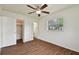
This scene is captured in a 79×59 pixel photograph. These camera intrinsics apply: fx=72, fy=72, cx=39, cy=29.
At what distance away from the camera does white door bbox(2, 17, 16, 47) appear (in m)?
3.74

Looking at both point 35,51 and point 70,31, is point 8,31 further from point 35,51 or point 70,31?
point 70,31

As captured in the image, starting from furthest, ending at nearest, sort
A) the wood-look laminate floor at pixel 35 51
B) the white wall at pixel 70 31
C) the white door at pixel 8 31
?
the white door at pixel 8 31
the white wall at pixel 70 31
the wood-look laminate floor at pixel 35 51

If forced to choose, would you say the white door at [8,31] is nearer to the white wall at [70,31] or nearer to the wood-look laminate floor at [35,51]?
the wood-look laminate floor at [35,51]

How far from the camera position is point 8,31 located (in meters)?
3.93

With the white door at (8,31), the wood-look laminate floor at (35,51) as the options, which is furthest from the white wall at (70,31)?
the white door at (8,31)

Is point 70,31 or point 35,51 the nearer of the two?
point 35,51

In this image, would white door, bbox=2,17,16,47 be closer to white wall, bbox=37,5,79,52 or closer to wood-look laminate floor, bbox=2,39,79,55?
wood-look laminate floor, bbox=2,39,79,55

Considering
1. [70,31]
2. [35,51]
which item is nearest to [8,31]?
[35,51]

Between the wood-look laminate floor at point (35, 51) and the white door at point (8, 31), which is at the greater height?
the white door at point (8, 31)

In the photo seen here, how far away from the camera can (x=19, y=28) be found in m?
6.01

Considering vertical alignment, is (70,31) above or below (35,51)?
above

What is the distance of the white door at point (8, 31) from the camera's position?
3742mm

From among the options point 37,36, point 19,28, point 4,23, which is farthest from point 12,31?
point 37,36
